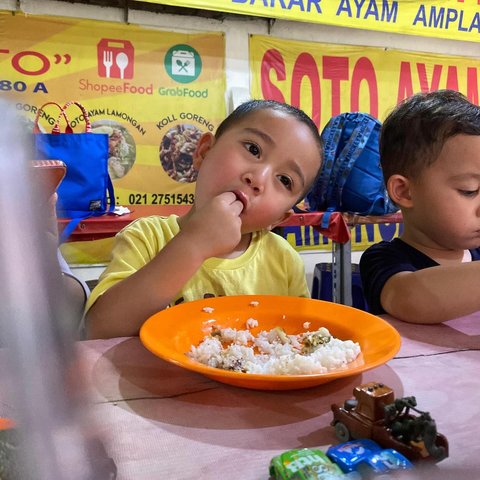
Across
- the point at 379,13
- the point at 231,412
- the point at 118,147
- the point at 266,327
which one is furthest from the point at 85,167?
the point at 379,13

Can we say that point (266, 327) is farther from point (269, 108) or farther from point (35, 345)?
point (35, 345)

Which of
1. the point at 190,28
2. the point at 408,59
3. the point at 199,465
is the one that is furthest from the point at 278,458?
the point at 408,59

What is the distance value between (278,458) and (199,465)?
87 millimetres

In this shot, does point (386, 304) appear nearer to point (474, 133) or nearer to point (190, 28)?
point (474, 133)

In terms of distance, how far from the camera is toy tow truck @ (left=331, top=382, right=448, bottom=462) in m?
0.44

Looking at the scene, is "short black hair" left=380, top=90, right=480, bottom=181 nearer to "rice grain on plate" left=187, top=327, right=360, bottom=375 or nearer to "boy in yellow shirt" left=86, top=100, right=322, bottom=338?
"boy in yellow shirt" left=86, top=100, right=322, bottom=338

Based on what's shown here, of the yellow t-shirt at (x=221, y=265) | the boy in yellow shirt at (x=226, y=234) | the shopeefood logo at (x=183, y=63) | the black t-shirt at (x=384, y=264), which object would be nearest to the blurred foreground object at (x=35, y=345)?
the boy in yellow shirt at (x=226, y=234)

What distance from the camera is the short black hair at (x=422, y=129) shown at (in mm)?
1221

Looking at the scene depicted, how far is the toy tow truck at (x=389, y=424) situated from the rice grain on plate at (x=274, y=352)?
0.13 meters

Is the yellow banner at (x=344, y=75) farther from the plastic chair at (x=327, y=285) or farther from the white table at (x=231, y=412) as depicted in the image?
the white table at (x=231, y=412)

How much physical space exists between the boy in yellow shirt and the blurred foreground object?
0.65 metres

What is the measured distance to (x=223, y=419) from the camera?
0.58 meters

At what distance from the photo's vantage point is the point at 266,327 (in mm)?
943

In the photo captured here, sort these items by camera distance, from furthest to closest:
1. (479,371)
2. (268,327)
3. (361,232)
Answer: (361,232) → (268,327) → (479,371)
